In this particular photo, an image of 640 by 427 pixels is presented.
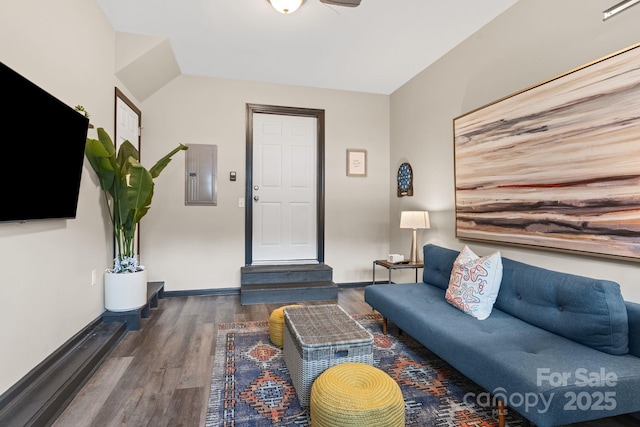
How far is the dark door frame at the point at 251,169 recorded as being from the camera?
426 cm

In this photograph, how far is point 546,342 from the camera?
5.70ft

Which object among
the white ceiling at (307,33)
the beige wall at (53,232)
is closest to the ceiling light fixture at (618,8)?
the white ceiling at (307,33)

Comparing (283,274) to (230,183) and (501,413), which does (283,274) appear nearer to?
(230,183)

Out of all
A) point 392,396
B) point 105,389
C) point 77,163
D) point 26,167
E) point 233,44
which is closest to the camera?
point 392,396

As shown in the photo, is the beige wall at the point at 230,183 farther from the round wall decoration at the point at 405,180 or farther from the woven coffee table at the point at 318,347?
the woven coffee table at the point at 318,347

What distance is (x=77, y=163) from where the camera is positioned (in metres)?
2.19

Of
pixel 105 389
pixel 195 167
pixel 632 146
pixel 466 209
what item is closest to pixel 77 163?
pixel 105 389

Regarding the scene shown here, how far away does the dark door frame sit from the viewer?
4.26 m

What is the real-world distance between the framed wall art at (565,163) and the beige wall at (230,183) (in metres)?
1.88

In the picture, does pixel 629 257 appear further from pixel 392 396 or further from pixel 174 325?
pixel 174 325

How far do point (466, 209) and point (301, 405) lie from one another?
7.51ft

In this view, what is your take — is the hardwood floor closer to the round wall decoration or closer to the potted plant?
the potted plant

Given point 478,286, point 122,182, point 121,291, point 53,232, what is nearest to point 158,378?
point 121,291

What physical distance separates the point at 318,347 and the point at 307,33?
284cm
